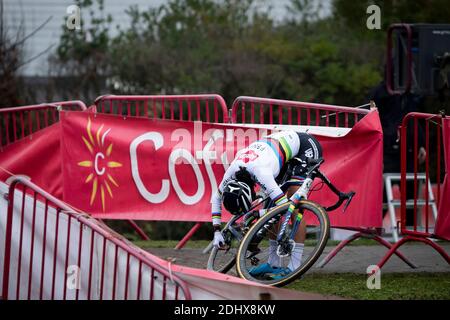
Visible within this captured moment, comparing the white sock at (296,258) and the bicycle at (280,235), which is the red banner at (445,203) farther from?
the white sock at (296,258)

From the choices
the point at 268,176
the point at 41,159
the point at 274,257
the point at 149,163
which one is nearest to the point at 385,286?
the point at 274,257

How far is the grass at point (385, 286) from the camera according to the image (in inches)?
293

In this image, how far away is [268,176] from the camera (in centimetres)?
785

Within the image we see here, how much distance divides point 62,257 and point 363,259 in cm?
365

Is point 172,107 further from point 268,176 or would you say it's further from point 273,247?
point 273,247

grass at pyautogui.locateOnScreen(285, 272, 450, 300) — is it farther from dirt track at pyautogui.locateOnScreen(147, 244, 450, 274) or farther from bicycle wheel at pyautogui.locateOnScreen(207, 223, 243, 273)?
bicycle wheel at pyautogui.locateOnScreen(207, 223, 243, 273)

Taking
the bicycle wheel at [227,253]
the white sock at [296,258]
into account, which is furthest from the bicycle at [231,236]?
→ the white sock at [296,258]

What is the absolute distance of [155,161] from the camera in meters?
9.96

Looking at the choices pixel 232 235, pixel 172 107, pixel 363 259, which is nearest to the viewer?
pixel 232 235

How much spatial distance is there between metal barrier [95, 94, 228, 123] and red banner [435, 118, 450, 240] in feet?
8.31

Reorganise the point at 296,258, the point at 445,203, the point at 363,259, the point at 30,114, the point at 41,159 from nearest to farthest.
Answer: the point at 296,258 < the point at 445,203 < the point at 363,259 < the point at 41,159 < the point at 30,114

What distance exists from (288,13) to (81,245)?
52.3ft
